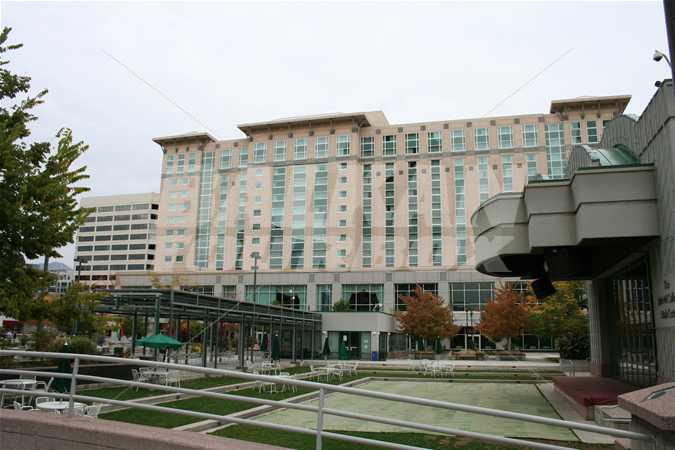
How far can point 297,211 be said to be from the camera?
8138cm

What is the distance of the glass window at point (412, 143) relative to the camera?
80.0 metres

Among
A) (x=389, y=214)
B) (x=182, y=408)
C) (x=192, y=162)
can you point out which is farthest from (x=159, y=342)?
(x=192, y=162)

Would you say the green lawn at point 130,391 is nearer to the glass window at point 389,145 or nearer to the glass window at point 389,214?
the glass window at point 389,214

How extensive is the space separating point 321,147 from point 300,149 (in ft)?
10.3

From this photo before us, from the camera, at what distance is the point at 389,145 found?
8131cm

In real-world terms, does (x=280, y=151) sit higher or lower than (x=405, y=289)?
higher

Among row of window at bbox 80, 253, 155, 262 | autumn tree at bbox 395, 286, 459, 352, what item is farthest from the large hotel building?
row of window at bbox 80, 253, 155, 262

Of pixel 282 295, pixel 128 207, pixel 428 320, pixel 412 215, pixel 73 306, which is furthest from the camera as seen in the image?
pixel 128 207

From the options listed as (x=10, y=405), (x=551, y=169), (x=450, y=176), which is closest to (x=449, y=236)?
(x=450, y=176)

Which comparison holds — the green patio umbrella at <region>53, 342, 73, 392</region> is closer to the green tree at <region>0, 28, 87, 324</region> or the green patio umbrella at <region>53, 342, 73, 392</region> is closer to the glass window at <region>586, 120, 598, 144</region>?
the green tree at <region>0, 28, 87, 324</region>

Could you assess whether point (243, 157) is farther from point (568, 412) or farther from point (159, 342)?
point (568, 412)

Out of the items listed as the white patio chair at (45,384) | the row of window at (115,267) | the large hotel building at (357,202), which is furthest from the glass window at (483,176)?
the row of window at (115,267)

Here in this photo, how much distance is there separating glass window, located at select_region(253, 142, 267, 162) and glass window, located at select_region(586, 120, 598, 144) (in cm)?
4391

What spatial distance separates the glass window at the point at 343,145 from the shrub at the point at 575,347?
4876 centimetres
